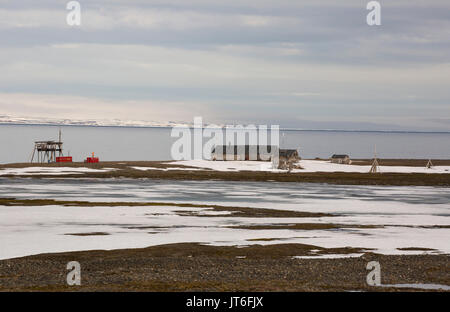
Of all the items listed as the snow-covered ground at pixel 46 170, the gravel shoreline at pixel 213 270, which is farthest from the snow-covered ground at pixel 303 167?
the gravel shoreline at pixel 213 270

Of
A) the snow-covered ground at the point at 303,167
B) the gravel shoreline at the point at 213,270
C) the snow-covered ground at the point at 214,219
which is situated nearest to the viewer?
the gravel shoreline at the point at 213,270

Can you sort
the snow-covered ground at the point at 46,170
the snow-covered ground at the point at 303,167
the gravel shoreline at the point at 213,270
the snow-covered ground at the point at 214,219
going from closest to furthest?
the gravel shoreline at the point at 213,270, the snow-covered ground at the point at 214,219, the snow-covered ground at the point at 46,170, the snow-covered ground at the point at 303,167

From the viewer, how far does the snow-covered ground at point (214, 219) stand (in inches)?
1139

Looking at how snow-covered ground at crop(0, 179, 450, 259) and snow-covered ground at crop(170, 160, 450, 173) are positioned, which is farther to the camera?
snow-covered ground at crop(170, 160, 450, 173)

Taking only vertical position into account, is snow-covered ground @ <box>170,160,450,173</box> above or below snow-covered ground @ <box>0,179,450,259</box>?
above

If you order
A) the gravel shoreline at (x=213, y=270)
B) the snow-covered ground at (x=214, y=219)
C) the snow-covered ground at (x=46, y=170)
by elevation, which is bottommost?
the gravel shoreline at (x=213, y=270)

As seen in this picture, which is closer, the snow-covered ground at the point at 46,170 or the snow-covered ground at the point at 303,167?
the snow-covered ground at the point at 46,170

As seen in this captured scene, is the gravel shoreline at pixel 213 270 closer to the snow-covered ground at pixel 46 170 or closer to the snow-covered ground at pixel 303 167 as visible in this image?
the snow-covered ground at pixel 46 170

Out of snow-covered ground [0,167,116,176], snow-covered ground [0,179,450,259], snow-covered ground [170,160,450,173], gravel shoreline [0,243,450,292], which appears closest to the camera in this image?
gravel shoreline [0,243,450,292]

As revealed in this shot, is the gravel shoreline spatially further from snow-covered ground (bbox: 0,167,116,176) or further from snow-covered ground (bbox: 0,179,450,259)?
snow-covered ground (bbox: 0,167,116,176)

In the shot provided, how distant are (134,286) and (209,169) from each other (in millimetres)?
71310

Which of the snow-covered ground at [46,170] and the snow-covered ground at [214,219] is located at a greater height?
the snow-covered ground at [46,170]

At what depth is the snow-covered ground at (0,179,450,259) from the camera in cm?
2894

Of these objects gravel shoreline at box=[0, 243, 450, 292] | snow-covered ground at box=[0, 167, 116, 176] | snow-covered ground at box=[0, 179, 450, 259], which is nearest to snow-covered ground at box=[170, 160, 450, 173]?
snow-covered ground at box=[0, 167, 116, 176]
